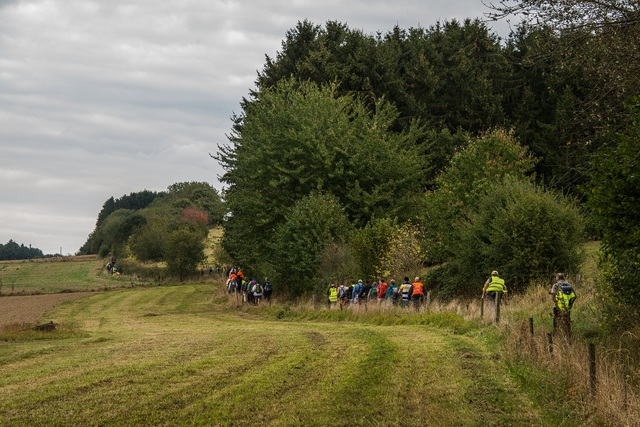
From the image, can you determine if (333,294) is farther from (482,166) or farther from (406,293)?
(482,166)

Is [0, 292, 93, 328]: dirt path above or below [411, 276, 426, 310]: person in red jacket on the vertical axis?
below

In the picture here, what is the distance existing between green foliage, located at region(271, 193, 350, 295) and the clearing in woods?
19.7 m

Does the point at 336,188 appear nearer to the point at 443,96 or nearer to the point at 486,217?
the point at 486,217

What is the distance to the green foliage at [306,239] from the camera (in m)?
41.8

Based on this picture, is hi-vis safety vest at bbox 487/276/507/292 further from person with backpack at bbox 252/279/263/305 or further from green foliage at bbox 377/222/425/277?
person with backpack at bbox 252/279/263/305

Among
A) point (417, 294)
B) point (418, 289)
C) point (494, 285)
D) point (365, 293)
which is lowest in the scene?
point (365, 293)

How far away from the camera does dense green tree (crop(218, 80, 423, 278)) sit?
46.5 m

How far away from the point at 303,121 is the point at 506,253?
20310 millimetres

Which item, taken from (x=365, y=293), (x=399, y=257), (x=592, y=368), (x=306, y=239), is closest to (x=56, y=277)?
(x=306, y=239)

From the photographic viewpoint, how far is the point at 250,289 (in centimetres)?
4325

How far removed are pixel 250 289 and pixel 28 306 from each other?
13.2 m

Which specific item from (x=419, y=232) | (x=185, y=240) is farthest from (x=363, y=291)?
(x=185, y=240)

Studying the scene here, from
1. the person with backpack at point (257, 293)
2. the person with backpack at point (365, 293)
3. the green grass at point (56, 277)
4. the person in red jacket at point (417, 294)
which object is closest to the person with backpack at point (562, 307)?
the person in red jacket at point (417, 294)

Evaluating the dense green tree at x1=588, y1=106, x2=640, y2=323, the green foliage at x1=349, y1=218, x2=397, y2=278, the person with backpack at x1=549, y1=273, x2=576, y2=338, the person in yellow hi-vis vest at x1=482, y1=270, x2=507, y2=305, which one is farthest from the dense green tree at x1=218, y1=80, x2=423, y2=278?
the dense green tree at x1=588, y1=106, x2=640, y2=323
